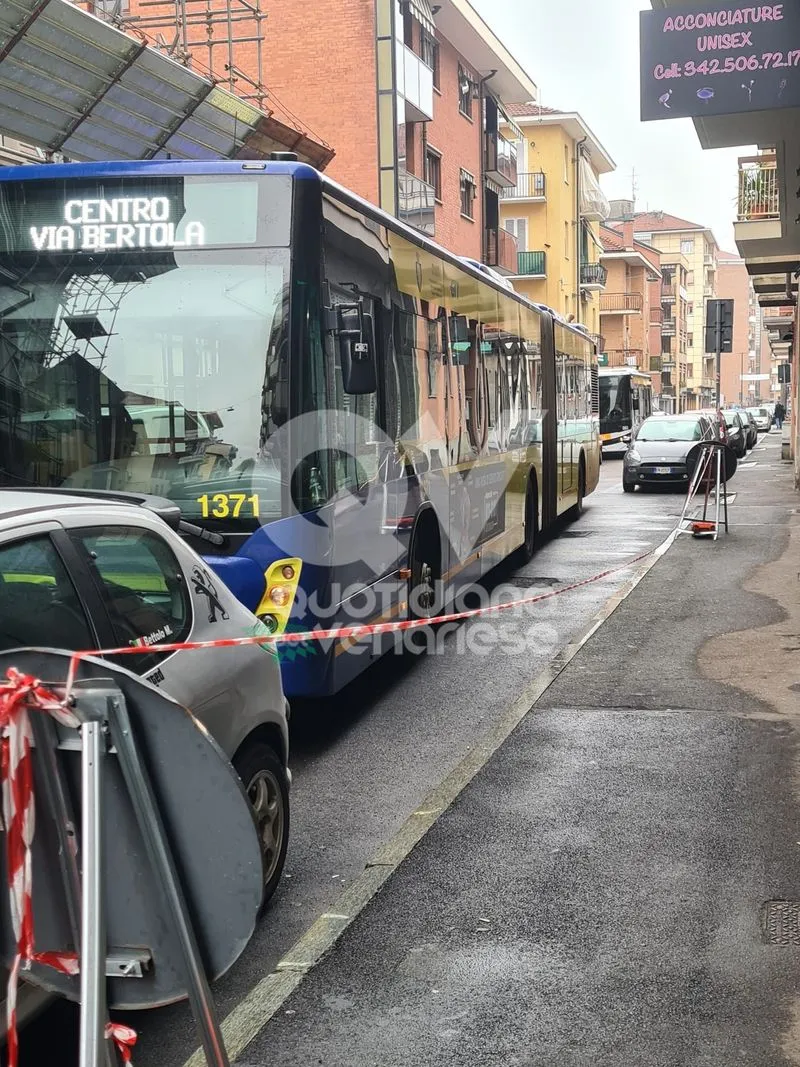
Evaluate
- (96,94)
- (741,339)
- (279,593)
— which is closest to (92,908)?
(279,593)

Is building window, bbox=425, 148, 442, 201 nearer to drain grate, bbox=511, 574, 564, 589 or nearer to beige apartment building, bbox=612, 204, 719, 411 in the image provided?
drain grate, bbox=511, 574, 564, 589

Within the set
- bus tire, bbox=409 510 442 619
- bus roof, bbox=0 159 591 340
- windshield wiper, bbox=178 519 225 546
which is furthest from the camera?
bus tire, bbox=409 510 442 619

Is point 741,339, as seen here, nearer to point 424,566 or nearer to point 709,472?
point 709,472

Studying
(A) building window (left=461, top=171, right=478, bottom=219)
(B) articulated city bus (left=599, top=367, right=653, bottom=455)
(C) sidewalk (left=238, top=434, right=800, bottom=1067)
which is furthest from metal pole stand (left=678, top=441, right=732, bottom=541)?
(B) articulated city bus (left=599, top=367, right=653, bottom=455)

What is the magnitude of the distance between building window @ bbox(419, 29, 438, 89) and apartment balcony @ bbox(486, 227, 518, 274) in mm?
7246

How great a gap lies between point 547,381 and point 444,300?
6515mm

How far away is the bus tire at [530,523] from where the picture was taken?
49.3 ft

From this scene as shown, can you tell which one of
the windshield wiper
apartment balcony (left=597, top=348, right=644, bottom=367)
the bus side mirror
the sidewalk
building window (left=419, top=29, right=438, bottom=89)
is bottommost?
the sidewalk

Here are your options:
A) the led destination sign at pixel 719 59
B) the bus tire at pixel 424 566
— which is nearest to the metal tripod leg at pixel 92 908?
the bus tire at pixel 424 566

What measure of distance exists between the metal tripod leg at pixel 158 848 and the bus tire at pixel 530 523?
12.5 m

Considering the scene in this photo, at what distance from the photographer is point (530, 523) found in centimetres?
1531

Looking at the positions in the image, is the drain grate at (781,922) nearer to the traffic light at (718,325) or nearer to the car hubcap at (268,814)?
the car hubcap at (268,814)

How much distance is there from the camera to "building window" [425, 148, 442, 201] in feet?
122

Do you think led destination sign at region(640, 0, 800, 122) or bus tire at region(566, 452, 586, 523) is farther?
bus tire at region(566, 452, 586, 523)
